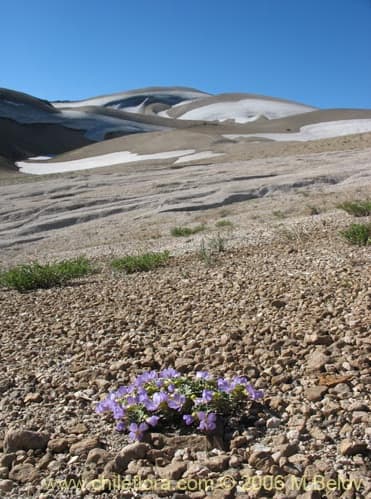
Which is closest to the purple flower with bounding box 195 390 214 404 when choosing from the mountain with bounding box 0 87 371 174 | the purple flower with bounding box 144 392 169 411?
the purple flower with bounding box 144 392 169 411

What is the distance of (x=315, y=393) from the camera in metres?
2.43

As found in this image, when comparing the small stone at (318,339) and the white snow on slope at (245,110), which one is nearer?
the small stone at (318,339)

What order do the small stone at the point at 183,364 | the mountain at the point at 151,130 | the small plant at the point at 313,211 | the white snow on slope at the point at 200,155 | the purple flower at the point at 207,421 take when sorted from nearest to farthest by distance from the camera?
the purple flower at the point at 207,421, the small stone at the point at 183,364, the small plant at the point at 313,211, the white snow on slope at the point at 200,155, the mountain at the point at 151,130

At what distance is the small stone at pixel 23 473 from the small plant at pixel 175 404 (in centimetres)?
39

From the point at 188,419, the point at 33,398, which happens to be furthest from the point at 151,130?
the point at 188,419

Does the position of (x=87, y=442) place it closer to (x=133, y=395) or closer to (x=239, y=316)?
(x=133, y=395)

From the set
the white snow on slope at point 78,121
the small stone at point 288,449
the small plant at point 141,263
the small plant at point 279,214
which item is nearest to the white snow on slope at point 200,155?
the small plant at point 279,214

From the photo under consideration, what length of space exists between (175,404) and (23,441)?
2.14 feet

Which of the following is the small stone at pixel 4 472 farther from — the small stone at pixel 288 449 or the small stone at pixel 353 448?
the small stone at pixel 353 448

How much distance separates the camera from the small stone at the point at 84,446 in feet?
7.27

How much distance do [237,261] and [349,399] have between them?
10.4 feet

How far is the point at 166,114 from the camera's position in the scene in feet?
315

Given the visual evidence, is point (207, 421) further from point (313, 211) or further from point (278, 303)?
point (313, 211)

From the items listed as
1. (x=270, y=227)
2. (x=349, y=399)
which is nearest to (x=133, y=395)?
(x=349, y=399)
